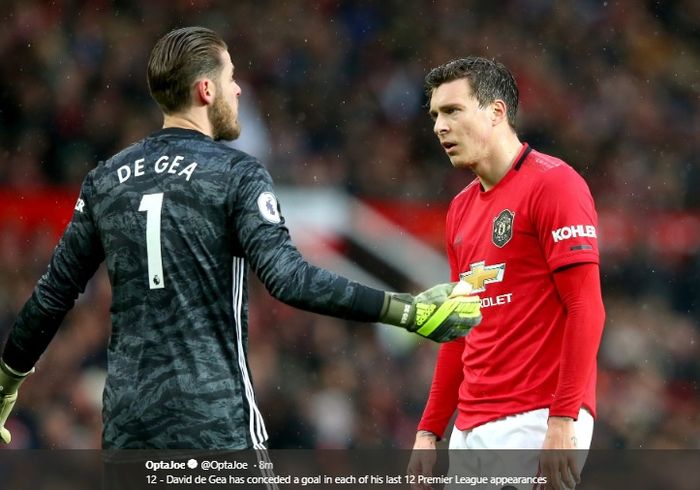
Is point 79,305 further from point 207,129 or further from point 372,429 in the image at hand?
point 207,129

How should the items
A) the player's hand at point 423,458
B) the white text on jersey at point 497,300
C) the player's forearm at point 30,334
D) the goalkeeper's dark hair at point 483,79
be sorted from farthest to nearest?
1. the goalkeeper's dark hair at point 483,79
2. the player's hand at point 423,458
3. the white text on jersey at point 497,300
4. the player's forearm at point 30,334

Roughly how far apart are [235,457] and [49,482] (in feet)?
15.7

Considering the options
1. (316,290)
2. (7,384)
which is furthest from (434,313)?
(7,384)

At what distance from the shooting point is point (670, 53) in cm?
1034

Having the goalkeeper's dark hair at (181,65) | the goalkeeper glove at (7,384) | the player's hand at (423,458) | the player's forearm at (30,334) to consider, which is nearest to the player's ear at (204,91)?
the goalkeeper's dark hair at (181,65)

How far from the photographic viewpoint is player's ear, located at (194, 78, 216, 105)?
124 inches

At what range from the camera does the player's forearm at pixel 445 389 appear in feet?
13.2

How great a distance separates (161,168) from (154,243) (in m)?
0.22

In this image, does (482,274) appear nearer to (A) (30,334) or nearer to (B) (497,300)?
(B) (497,300)

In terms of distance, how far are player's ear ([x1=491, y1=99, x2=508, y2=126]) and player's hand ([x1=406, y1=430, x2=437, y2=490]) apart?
117 cm

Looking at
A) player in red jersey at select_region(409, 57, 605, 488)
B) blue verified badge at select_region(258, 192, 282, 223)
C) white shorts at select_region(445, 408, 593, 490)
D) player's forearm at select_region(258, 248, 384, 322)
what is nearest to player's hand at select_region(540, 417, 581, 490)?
player in red jersey at select_region(409, 57, 605, 488)

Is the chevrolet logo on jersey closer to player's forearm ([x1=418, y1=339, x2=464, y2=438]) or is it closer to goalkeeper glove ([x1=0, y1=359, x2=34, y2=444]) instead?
player's forearm ([x1=418, y1=339, x2=464, y2=438])

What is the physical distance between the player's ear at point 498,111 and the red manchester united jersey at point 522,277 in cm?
17

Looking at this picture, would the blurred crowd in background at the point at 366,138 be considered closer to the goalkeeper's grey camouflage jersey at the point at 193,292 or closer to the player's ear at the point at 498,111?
the player's ear at the point at 498,111
